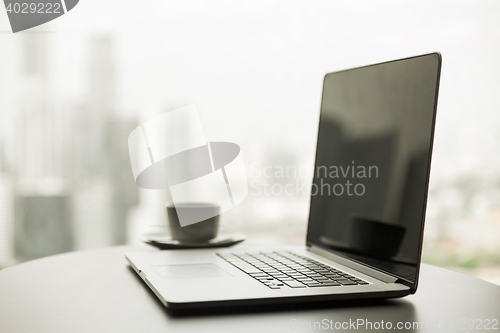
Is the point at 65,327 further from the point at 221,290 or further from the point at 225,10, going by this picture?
the point at 225,10

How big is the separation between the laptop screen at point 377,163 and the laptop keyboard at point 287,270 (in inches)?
2.7

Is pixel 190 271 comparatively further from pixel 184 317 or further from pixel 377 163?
pixel 377 163

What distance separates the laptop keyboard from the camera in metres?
0.58

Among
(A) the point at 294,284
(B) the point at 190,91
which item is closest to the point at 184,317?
(A) the point at 294,284

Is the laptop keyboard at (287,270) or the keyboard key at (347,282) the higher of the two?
the keyboard key at (347,282)

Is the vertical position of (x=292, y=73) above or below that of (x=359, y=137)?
above

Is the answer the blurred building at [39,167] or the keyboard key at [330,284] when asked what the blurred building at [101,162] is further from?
the keyboard key at [330,284]

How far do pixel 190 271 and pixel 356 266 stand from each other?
0.25m

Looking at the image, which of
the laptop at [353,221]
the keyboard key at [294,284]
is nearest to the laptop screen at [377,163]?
the laptop at [353,221]

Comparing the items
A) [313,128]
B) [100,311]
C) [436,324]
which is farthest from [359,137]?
[313,128]

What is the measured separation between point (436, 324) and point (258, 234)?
6.09 ft

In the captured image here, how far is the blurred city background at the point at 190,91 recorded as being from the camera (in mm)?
2115

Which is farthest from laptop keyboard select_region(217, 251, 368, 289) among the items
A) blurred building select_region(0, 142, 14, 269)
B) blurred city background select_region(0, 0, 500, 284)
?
blurred building select_region(0, 142, 14, 269)

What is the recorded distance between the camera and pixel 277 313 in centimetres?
51
